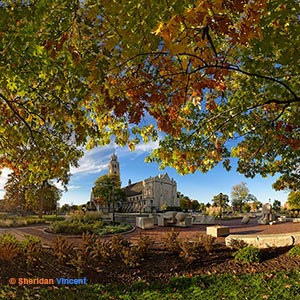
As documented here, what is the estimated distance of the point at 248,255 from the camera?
28.0 ft

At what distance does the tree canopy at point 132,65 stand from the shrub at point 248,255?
11.1 feet

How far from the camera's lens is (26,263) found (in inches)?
323

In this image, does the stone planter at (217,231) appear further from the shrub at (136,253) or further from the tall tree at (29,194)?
the tall tree at (29,194)

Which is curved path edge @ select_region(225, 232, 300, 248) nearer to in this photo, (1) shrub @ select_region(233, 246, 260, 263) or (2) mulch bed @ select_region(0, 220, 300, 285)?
(2) mulch bed @ select_region(0, 220, 300, 285)

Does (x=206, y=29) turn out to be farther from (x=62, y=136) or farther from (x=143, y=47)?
(x=62, y=136)

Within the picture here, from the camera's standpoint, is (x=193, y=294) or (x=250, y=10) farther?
(x=193, y=294)

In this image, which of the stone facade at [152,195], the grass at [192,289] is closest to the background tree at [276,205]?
the stone facade at [152,195]

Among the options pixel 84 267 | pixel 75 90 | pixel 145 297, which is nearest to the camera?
pixel 75 90

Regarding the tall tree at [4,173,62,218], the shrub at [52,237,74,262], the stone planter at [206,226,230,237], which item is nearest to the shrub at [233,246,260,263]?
the stone planter at [206,226,230,237]

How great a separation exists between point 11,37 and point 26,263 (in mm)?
7177

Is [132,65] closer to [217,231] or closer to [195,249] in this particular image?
[195,249]

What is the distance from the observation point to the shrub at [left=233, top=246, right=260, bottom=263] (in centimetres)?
845

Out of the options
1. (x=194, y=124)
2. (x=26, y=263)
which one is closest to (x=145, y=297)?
(x=26, y=263)

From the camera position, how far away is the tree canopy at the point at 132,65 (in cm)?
273
